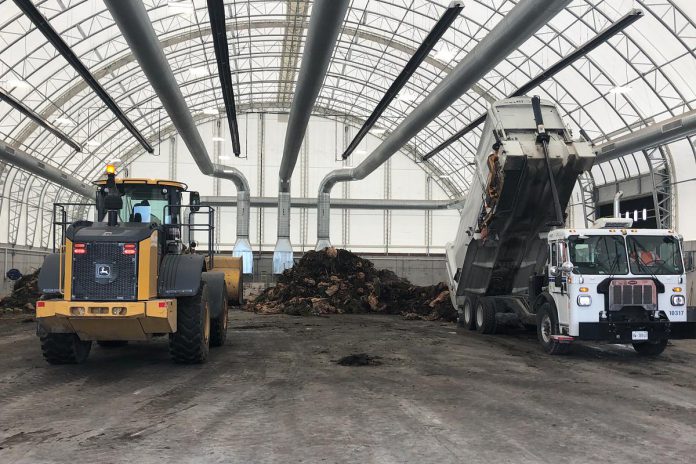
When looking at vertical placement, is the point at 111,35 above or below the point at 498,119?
above

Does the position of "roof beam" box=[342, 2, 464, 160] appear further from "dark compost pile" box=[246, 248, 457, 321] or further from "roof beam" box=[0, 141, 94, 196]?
"roof beam" box=[0, 141, 94, 196]

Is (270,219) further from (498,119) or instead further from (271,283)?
(498,119)

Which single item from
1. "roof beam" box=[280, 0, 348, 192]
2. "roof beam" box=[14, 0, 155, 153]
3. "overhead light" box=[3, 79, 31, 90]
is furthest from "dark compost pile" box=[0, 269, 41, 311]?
"roof beam" box=[280, 0, 348, 192]

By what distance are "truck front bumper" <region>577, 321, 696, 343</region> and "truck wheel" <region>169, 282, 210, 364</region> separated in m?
6.80

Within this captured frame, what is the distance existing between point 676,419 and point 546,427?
1719 mm

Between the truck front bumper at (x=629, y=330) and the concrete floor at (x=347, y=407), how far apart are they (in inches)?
21.0

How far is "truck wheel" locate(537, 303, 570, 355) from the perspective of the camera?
11219 millimetres

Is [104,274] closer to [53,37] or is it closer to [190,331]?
[190,331]

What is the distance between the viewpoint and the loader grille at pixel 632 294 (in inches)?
416

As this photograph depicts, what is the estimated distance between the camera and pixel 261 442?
552 cm

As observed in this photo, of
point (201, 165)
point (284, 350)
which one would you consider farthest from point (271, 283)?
point (284, 350)

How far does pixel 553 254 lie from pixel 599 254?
0.88m

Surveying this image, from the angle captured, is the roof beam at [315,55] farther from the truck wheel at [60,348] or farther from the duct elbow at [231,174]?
the duct elbow at [231,174]

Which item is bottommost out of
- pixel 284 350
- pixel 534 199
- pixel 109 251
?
pixel 284 350
